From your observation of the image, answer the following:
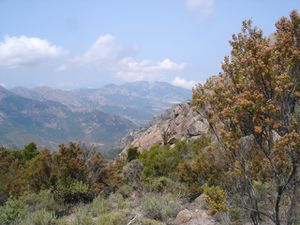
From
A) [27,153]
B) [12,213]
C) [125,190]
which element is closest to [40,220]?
[12,213]

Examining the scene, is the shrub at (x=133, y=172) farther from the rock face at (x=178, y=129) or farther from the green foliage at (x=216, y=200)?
the green foliage at (x=216, y=200)

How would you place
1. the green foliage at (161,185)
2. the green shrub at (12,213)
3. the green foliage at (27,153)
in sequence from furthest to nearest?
the green foliage at (27,153) < the green foliage at (161,185) < the green shrub at (12,213)

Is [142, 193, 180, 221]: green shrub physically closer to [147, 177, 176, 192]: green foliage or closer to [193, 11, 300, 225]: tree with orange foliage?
[147, 177, 176, 192]: green foliage

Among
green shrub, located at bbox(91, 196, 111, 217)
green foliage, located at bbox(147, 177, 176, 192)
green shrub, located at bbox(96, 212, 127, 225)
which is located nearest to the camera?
green shrub, located at bbox(96, 212, 127, 225)

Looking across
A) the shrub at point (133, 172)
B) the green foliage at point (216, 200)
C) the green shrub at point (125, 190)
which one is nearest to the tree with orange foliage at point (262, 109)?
the green foliage at point (216, 200)

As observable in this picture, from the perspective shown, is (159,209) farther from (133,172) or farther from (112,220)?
(133,172)

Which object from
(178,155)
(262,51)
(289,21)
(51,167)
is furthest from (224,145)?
(178,155)

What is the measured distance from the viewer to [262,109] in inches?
243

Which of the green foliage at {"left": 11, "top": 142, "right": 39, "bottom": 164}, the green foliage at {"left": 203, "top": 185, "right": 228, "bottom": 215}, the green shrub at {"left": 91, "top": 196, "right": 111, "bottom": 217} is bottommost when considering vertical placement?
the green foliage at {"left": 11, "top": 142, "right": 39, "bottom": 164}

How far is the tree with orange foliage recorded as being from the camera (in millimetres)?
6289

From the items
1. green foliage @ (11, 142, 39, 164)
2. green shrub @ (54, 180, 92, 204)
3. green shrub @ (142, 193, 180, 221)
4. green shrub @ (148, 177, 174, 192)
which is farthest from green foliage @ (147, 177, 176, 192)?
green foliage @ (11, 142, 39, 164)

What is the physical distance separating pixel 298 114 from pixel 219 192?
212 centimetres

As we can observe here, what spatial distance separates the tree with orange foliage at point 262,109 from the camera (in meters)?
6.29

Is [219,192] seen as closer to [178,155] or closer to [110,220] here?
[110,220]
